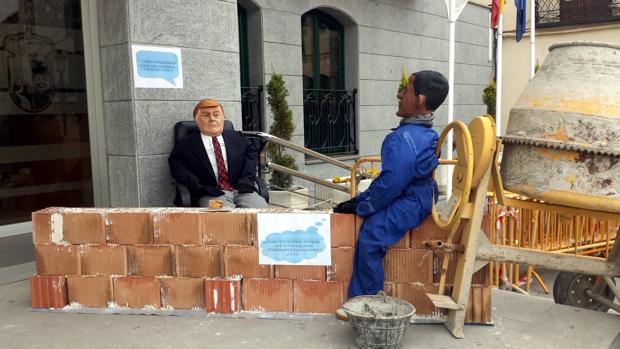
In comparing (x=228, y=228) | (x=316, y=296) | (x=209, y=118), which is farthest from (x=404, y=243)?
(x=209, y=118)

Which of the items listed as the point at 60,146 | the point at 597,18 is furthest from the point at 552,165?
the point at 597,18

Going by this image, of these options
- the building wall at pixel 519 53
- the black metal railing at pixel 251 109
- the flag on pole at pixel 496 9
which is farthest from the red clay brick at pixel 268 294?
the building wall at pixel 519 53

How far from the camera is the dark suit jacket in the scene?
4.90 m

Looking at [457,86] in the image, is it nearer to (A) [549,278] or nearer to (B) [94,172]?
(A) [549,278]

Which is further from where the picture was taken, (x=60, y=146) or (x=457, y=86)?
(x=457, y=86)

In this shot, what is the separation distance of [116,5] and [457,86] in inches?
411

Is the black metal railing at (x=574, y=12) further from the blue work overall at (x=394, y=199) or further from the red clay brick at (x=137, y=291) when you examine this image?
the red clay brick at (x=137, y=291)

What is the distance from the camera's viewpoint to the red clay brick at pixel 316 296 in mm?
3855

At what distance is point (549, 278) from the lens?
6.89 meters

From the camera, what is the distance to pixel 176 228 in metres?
3.90

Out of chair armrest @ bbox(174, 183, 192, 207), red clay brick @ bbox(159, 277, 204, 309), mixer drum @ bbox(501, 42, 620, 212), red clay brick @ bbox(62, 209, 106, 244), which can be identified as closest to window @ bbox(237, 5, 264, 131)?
chair armrest @ bbox(174, 183, 192, 207)

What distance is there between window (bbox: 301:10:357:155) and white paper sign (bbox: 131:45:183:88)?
196 inches

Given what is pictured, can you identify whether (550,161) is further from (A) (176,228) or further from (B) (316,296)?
(A) (176,228)

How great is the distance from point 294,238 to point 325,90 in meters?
7.24
